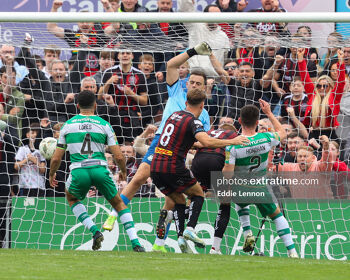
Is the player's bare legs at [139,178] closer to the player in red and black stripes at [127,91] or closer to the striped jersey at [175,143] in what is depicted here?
the striped jersey at [175,143]

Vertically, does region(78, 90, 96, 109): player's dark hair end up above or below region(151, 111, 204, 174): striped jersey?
above

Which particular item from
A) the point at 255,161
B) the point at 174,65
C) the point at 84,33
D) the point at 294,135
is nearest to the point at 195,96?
the point at 174,65

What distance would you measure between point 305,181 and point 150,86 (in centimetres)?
317

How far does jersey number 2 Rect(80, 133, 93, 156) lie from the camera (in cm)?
919

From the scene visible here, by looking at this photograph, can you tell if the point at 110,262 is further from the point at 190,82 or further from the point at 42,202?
the point at 42,202

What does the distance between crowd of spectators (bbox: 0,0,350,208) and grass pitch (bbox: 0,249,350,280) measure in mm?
3227

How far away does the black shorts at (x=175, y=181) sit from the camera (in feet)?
29.6

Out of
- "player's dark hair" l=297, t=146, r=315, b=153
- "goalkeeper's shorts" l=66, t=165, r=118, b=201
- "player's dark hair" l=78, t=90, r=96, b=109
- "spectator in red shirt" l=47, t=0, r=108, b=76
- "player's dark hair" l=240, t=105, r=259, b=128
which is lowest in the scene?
"player's dark hair" l=297, t=146, r=315, b=153

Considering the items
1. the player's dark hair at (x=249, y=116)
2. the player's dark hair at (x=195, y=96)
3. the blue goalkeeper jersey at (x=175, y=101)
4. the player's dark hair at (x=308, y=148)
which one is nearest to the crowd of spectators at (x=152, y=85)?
the player's dark hair at (x=308, y=148)

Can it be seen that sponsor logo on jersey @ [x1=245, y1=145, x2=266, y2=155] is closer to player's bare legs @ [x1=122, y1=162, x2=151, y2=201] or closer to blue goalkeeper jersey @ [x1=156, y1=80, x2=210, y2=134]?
blue goalkeeper jersey @ [x1=156, y1=80, x2=210, y2=134]

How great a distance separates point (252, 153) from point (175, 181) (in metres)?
Result: 1.04

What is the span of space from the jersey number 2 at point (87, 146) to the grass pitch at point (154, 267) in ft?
4.20

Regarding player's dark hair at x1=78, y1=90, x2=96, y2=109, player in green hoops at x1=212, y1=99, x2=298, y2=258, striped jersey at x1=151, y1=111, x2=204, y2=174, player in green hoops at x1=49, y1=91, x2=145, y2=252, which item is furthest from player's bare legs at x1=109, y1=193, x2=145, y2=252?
player's dark hair at x1=78, y1=90, x2=96, y2=109

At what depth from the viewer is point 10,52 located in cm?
1243
